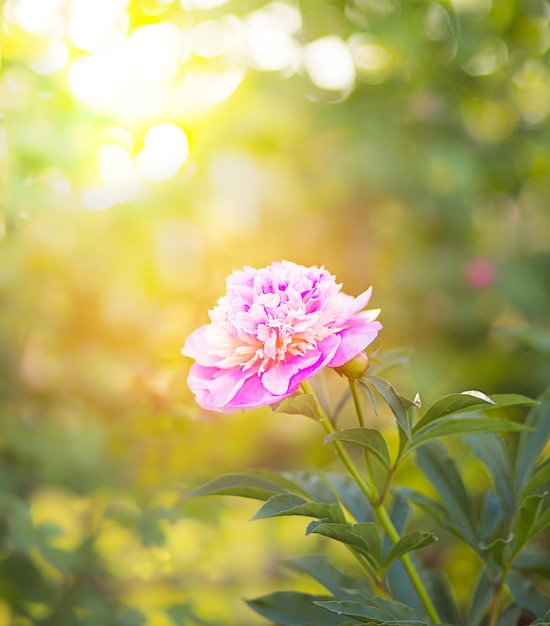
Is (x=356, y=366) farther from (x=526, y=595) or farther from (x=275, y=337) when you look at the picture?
(x=526, y=595)

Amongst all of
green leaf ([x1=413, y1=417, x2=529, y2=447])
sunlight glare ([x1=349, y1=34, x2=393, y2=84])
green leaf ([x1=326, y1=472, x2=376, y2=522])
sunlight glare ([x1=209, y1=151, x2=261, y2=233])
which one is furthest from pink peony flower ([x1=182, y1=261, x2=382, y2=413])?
sunlight glare ([x1=349, y1=34, x2=393, y2=84])

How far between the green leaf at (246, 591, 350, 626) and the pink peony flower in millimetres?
249

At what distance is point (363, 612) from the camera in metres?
0.53

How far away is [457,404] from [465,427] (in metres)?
0.05

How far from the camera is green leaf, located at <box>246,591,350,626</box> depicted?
2.05 feet

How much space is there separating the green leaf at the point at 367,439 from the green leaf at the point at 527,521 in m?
0.13

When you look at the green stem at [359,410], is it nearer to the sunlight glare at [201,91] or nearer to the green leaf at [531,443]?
the green leaf at [531,443]

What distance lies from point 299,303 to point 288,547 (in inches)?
48.9

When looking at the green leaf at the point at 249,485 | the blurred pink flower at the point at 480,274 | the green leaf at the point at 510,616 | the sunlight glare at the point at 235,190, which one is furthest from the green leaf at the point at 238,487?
the blurred pink flower at the point at 480,274

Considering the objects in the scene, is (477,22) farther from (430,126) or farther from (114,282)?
(114,282)

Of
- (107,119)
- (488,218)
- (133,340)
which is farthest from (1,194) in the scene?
(488,218)

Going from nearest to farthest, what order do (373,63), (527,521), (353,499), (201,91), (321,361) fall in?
1. (321,361)
2. (527,521)
3. (353,499)
4. (201,91)
5. (373,63)

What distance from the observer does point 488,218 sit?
7.64 ft

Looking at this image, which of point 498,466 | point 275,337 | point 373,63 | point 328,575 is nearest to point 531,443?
point 498,466
